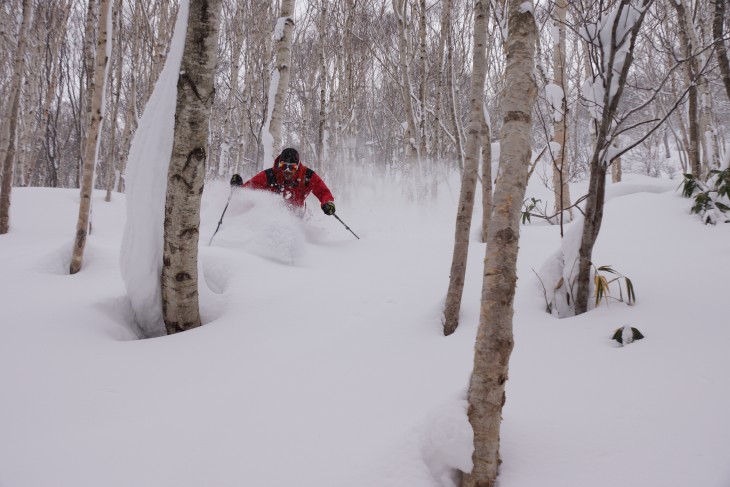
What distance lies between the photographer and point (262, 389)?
184 cm

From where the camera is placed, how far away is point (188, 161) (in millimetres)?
2357

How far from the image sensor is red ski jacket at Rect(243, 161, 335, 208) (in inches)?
213

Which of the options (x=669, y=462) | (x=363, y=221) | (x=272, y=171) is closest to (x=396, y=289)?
(x=669, y=462)

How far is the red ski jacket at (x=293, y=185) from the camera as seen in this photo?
5.41 m

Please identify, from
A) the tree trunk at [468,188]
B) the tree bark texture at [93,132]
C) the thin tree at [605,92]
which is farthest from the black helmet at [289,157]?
the thin tree at [605,92]

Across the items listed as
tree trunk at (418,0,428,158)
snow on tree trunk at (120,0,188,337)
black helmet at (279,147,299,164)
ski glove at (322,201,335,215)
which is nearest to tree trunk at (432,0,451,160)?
tree trunk at (418,0,428,158)

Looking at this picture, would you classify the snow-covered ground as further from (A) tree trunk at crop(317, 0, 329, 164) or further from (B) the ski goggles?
(A) tree trunk at crop(317, 0, 329, 164)

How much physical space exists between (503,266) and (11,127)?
6.56 m

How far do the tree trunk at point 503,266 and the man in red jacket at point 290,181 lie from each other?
400cm

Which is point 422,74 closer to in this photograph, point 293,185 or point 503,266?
point 293,185

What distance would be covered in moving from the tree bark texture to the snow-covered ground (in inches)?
17.1

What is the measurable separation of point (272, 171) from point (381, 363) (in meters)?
4.04

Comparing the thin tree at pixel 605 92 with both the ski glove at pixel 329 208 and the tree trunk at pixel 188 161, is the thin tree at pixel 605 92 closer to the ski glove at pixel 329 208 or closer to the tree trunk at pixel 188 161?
the tree trunk at pixel 188 161

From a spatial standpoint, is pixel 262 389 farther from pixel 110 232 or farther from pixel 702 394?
pixel 110 232
